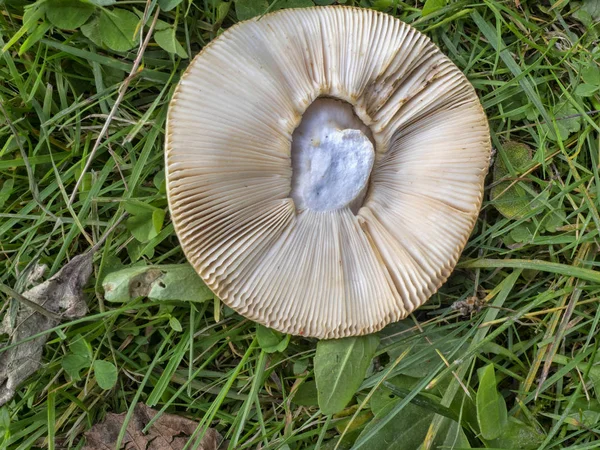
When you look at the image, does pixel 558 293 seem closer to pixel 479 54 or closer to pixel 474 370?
pixel 474 370

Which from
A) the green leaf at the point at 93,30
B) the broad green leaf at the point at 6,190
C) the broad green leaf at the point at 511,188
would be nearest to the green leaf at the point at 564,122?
the broad green leaf at the point at 511,188

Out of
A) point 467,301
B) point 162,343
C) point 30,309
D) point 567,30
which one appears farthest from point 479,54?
point 30,309

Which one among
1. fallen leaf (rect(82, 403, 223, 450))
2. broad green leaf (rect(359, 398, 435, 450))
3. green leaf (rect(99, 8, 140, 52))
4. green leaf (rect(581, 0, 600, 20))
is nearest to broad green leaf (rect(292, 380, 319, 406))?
broad green leaf (rect(359, 398, 435, 450))

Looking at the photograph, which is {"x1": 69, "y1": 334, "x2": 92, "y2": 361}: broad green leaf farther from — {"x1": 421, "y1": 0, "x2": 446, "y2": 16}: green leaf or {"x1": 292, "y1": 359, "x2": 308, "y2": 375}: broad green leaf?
{"x1": 421, "y1": 0, "x2": 446, "y2": 16}: green leaf

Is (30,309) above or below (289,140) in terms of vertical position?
below

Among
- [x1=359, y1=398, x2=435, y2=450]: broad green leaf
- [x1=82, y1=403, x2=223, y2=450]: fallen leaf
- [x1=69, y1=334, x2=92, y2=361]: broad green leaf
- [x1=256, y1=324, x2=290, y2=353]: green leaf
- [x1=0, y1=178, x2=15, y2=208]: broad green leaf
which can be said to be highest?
[x1=0, y1=178, x2=15, y2=208]: broad green leaf

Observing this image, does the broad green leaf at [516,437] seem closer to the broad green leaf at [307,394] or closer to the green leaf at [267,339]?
the broad green leaf at [307,394]
